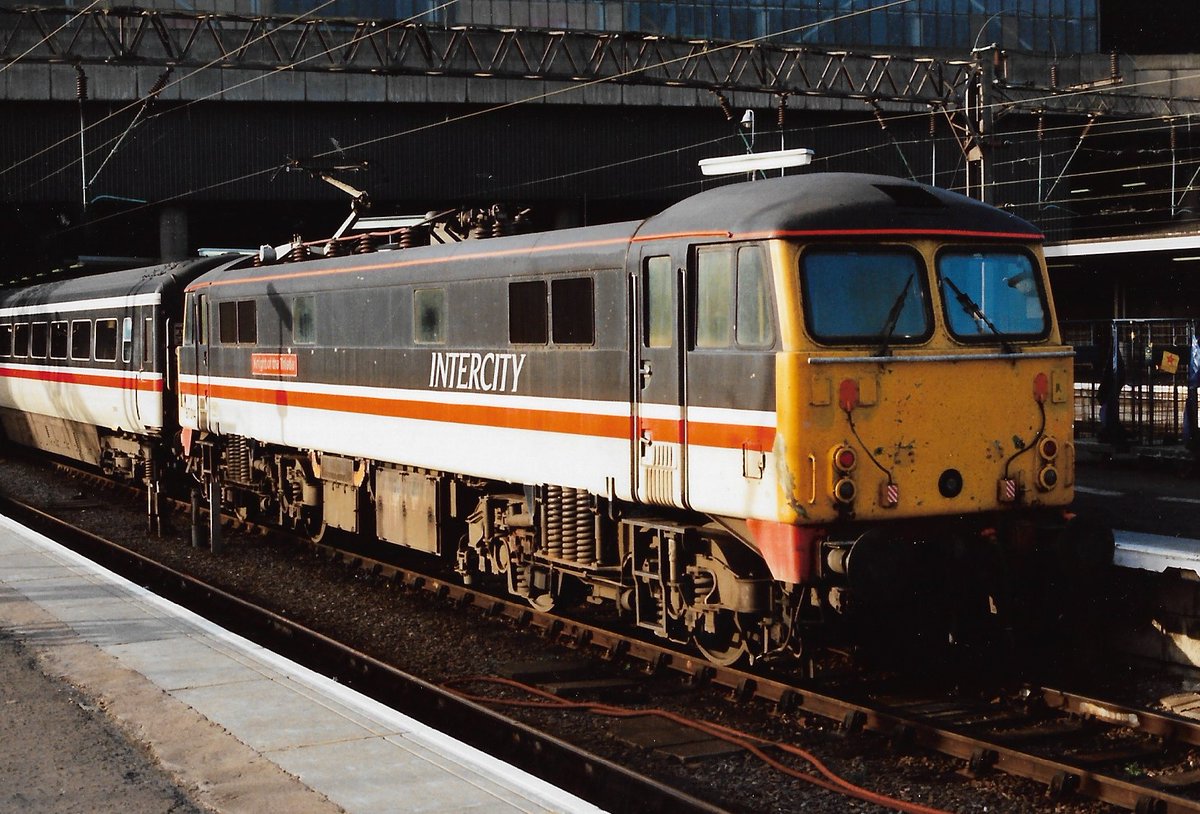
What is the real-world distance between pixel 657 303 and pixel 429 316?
4014mm

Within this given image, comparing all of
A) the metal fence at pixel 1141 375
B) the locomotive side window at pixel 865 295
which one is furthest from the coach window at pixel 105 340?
the locomotive side window at pixel 865 295

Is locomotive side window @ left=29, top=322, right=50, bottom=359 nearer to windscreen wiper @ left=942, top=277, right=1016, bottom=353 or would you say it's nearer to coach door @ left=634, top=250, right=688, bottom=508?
coach door @ left=634, top=250, right=688, bottom=508

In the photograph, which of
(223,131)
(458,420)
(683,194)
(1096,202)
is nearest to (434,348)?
(458,420)

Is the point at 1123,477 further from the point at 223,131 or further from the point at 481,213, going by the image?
the point at 223,131

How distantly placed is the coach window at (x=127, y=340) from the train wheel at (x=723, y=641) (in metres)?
14.9

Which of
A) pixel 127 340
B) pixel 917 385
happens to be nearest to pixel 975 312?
pixel 917 385

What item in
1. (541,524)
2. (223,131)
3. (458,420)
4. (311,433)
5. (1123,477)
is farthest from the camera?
(223,131)

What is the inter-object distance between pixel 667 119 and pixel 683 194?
2.87 meters

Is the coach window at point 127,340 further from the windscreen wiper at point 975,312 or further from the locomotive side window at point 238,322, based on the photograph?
the windscreen wiper at point 975,312

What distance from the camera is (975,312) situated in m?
10.6

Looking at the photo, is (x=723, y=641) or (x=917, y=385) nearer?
(x=917, y=385)

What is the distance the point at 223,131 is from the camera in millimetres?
43031

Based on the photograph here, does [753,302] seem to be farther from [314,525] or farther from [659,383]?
[314,525]

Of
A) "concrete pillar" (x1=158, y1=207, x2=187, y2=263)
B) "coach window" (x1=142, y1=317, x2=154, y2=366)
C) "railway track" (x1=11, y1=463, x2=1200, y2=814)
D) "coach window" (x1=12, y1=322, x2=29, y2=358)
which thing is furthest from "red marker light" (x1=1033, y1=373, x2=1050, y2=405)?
"concrete pillar" (x1=158, y1=207, x2=187, y2=263)
